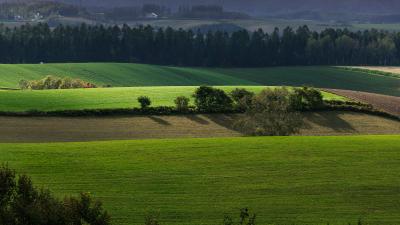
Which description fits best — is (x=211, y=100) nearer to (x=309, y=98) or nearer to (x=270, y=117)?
(x=309, y=98)

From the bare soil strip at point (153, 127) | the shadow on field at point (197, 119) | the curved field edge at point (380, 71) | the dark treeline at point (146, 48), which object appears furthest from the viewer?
the dark treeline at point (146, 48)

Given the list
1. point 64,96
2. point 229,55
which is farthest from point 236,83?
point 64,96

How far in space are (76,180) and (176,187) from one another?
602 centimetres

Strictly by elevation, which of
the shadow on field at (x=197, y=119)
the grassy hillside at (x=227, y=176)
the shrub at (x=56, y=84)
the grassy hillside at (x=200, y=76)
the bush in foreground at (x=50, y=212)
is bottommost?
the grassy hillside at (x=200, y=76)

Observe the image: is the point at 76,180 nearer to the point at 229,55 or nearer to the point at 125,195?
the point at 125,195

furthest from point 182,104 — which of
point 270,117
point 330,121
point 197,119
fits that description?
point 330,121

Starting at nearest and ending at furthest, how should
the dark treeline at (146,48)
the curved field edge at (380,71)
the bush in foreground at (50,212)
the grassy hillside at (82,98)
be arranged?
1. the bush in foreground at (50,212)
2. the grassy hillside at (82,98)
3. the curved field edge at (380,71)
4. the dark treeline at (146,48)

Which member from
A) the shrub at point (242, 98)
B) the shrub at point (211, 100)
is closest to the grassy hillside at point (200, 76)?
the shrub at point (211, 100)

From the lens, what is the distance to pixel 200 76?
15862 cm

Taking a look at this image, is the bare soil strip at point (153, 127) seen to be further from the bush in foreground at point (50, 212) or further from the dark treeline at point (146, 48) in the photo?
the dark treeline at point (146, 48)

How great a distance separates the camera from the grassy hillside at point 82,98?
269 ft

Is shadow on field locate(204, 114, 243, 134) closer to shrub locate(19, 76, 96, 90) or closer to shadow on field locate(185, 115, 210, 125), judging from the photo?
shadow on field locate(185, 115, 210, 125)

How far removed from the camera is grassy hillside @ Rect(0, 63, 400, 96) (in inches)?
5640

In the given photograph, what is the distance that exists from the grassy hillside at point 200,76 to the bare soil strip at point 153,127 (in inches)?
2216
